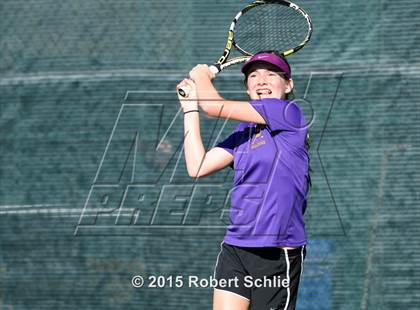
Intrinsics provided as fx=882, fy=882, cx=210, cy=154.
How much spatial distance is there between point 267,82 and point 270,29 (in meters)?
0.90

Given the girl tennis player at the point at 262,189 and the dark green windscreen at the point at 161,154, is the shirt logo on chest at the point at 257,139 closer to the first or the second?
the girl tennis player at the point at 262,189

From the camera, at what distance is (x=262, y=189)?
2945 mm

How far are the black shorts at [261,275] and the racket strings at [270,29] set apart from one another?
3.44 ft

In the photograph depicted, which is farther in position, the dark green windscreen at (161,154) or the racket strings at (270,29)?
the dark green windscreen at (161,154)

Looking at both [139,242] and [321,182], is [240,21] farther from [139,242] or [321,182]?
[139,242]

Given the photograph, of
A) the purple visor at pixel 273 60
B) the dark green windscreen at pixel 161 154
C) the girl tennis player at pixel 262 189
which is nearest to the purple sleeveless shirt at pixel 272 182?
the girl tennis player at pixel 262 189

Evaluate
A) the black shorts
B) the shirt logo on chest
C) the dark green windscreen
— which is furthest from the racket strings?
the black shorts

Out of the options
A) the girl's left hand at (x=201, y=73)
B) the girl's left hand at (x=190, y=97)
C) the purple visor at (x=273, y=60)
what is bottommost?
the girl's left hand at (x=190, y=97)

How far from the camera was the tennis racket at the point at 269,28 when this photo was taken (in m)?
3.77

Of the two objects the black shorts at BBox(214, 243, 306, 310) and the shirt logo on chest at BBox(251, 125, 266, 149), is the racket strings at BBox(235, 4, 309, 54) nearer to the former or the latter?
the shirt logo on chest at BBox(251, 125, 266, 149)

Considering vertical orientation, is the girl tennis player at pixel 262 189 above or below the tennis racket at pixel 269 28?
below

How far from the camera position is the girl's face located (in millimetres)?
3079

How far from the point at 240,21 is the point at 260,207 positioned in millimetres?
1154

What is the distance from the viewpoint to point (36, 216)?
4.49 meters
